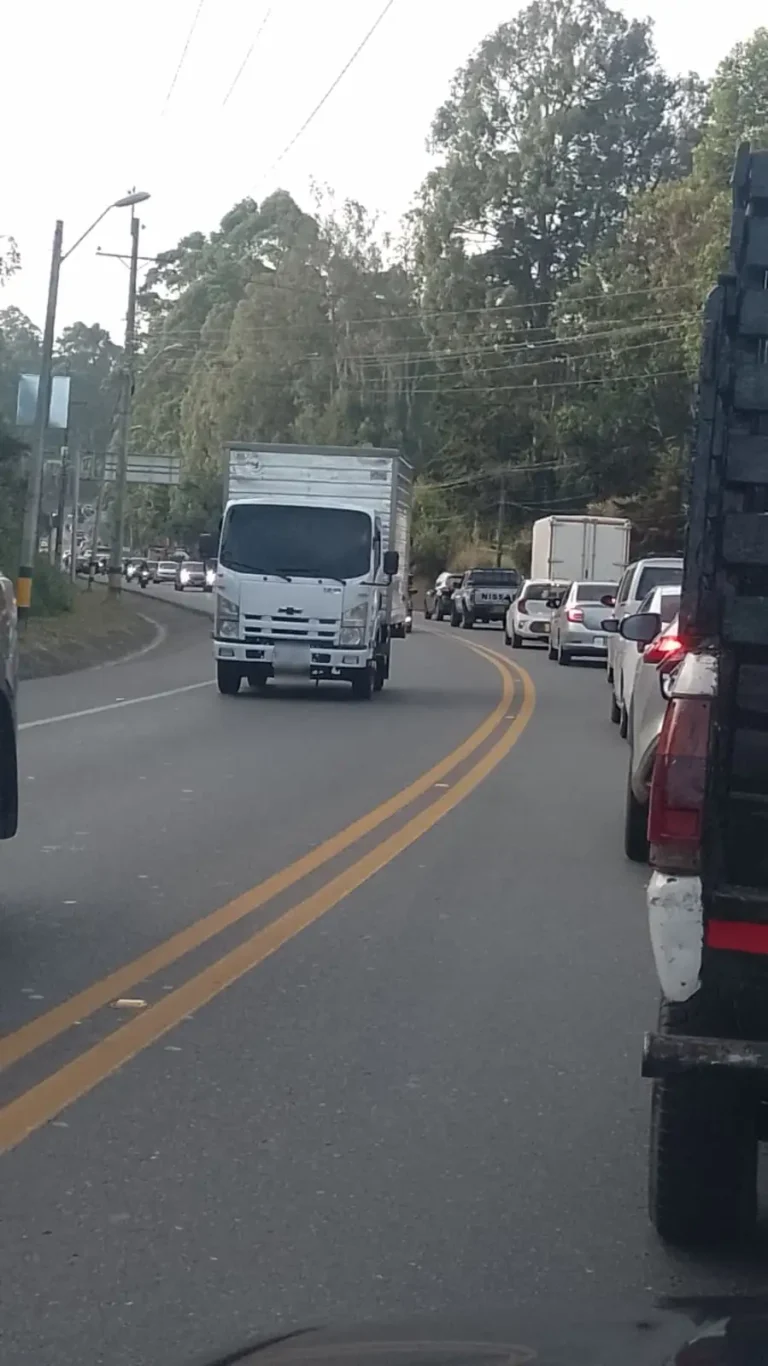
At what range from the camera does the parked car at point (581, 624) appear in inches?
1320

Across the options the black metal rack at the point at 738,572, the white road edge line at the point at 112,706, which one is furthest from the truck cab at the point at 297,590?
the black metal rack at the point at 738,572

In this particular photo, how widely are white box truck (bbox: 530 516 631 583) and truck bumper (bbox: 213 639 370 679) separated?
2590 cm

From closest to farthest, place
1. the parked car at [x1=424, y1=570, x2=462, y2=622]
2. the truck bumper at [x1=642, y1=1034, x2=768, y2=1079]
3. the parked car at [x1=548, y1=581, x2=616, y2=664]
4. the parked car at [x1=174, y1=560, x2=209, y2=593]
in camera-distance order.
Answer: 1. the truck bumper at [x1=642, y1=1034, x2=768, y2=1079]
2. the parked car at [x1=548, y1=581, x2=616, y2=664]
3. the parked car at [x1=424, y1=570, x2=462, y2=622]
4. the parked car at [x1=174, y1=560, x2=209, y2=593]

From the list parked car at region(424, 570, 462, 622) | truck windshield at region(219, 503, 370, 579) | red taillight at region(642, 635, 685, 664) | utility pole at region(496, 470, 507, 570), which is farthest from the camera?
utility pole at region(496, 470, 507, 570)

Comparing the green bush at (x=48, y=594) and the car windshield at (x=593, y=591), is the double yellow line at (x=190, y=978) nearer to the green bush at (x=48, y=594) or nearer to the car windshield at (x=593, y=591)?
the car windshield at (x=593, y=591)

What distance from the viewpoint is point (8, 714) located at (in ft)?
28.0

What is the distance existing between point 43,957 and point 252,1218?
326 cm

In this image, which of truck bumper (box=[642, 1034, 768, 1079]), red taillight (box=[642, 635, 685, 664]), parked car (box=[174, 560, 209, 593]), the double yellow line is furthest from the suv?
parked car (box=[174, 560, 209, 593])

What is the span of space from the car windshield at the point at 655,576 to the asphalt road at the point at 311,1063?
6885 millimetres

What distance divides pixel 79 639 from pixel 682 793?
3084cm

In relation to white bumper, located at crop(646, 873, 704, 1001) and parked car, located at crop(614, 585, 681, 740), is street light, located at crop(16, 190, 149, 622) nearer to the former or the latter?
parked car, located at crop(614, 585, 681, 740)

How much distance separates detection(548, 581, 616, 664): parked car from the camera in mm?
33531

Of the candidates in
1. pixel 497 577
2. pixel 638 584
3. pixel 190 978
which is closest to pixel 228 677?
pixel 638 584

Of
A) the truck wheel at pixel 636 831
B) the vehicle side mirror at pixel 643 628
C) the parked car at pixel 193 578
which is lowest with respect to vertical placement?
the parked car at pixel 193 578
